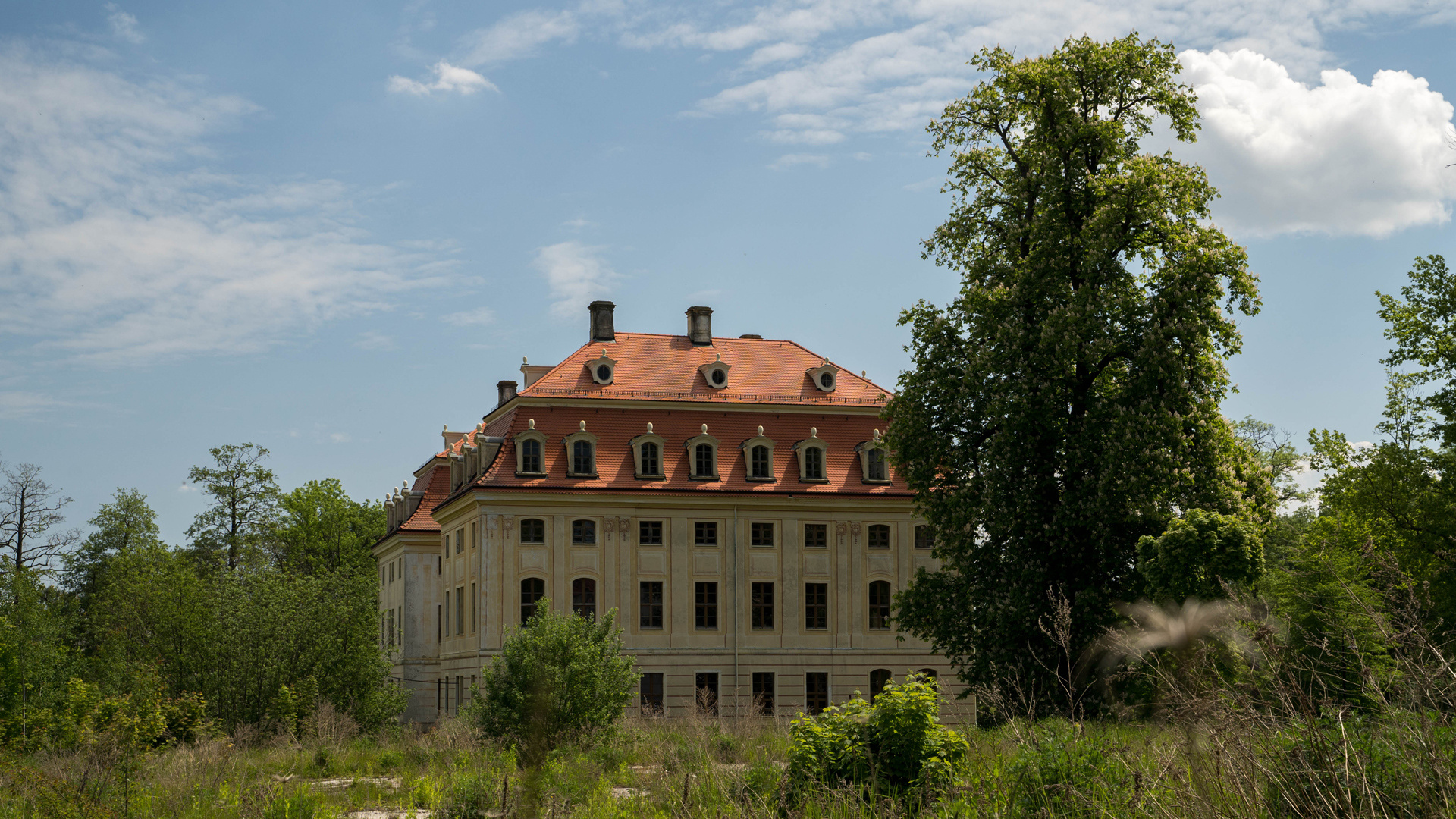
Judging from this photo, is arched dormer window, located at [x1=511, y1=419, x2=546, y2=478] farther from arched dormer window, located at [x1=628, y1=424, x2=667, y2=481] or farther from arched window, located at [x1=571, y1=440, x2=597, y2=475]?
arched dormer window, located at [x1=628, y1=424, x2=667, y2=481]

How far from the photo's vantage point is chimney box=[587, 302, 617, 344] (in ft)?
152

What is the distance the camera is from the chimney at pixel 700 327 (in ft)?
154

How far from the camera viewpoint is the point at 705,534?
138 ft

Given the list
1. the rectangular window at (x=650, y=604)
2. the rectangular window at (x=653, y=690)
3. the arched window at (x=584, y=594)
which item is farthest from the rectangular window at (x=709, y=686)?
the arched window at (x=584, y=594)

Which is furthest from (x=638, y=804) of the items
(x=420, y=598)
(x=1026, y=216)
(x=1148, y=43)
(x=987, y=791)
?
(x=420, y=598)

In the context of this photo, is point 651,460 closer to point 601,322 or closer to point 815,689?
point 601,322

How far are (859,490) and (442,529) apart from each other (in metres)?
16.4

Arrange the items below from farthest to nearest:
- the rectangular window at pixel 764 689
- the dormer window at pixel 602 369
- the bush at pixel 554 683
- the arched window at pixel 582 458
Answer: the dormer window at pixel 602 369 → the arched window at pixel 582 458 → the rectangular window at pixel 764 689 → the bush at pixel 554 683

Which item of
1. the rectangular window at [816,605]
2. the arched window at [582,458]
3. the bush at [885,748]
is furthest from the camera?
the rectangular window at [816,605]

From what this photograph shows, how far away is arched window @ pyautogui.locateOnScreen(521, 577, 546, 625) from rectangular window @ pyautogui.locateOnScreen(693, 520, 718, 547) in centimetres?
525

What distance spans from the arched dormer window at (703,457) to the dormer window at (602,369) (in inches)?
139

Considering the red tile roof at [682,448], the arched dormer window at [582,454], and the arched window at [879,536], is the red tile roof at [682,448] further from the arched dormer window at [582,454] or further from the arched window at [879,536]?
the arched window at [879,536]

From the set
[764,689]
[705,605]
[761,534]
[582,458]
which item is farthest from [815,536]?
[582,458]

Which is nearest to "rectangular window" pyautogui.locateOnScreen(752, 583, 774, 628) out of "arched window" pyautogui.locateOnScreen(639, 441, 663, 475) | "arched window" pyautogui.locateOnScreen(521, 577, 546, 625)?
"arched window" pyautogui.locateOnScreen(639, 441, 663, 475)
